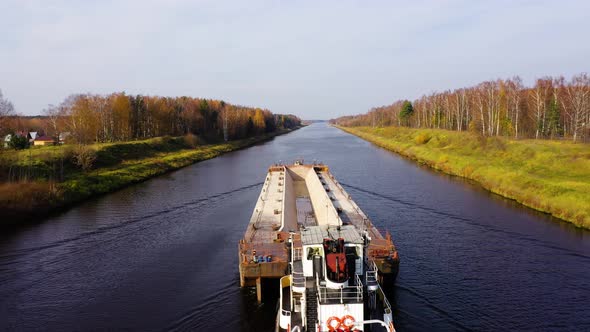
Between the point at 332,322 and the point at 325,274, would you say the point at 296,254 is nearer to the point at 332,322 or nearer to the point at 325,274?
the point at 325,274

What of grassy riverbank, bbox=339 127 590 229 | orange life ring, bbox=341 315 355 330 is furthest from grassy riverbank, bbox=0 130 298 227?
grassy riverbank, bbox=339 127 590 229

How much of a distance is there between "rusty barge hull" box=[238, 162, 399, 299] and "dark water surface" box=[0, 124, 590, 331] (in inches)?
63.3

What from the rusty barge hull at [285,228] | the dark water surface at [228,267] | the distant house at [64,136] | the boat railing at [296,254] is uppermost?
the distant house at [64,136]

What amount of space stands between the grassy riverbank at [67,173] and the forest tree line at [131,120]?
19.6ft

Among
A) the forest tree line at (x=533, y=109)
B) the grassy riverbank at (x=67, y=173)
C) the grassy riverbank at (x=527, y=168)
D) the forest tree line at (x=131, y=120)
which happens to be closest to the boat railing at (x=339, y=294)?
the grassy riverbank at (x=527, y=168)

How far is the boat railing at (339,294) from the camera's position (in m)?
14.1

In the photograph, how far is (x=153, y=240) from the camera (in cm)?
2889

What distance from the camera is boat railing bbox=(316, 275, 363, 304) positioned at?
46.1 feet

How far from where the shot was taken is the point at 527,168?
4616cm

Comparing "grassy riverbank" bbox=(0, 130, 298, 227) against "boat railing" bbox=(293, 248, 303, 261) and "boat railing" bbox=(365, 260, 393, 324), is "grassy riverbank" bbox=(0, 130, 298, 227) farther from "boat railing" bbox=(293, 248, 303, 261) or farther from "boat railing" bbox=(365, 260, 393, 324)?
"boat railing" bbox=(365, 260, 393, 324)

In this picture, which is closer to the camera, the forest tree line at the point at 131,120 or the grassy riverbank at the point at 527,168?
the grassy riverbank at the point at 527,168

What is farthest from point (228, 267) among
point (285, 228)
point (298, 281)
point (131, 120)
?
point (131, 120)

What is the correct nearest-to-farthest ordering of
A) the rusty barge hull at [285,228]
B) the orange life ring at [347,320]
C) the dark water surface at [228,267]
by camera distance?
the orange life ring at [347,320], the dark water surface at [228,267], the rusty barge hull at [285,228]

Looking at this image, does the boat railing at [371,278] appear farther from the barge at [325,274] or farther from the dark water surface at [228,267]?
the dark water surface at [228,267]
